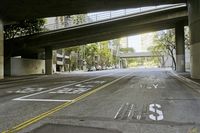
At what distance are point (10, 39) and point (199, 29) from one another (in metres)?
33.4

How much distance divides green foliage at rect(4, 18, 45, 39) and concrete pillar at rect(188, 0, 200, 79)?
→ 27.0m

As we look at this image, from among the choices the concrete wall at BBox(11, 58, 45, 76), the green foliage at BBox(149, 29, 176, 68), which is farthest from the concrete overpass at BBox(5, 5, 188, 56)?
the green foliage at BBox(149, 29, 176, 68)

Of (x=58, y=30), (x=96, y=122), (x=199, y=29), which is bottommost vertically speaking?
(x=96, y=122)

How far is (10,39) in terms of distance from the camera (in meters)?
47.1

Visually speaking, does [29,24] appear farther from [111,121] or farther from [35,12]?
[111,121]

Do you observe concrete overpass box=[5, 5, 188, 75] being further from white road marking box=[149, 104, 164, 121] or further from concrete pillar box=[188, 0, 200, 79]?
white road marking box=[149, 104, 164, 121]

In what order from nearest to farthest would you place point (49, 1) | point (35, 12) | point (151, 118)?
point (151, 118) < point (49, 1) < point (35, 12)

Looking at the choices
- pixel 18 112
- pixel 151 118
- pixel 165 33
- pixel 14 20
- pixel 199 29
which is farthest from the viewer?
pixel 165 33

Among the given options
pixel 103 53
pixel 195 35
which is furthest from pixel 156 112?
pixel 103 53

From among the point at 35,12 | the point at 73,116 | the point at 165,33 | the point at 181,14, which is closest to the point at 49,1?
the point at 35,12

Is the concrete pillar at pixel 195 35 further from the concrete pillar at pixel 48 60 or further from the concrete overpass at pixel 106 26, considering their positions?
the concrete pillar at pixel 48 60

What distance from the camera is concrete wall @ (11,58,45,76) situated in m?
49.4

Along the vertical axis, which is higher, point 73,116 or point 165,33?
point 165,33

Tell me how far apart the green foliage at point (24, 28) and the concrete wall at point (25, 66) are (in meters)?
4.70
